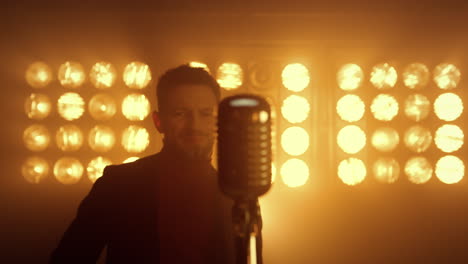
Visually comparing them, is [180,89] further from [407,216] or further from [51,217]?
[407,216]

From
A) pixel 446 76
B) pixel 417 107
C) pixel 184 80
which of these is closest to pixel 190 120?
pixel 184 80

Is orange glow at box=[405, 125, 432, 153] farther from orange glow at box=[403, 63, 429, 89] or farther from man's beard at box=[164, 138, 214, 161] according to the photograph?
man's beard at box=[164, 138, 214, 161]

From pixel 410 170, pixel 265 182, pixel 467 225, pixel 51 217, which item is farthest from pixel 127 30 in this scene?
pixel 467 225

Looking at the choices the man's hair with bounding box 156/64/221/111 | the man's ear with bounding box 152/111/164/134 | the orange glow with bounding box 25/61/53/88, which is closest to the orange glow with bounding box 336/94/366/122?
the man's hair with bounding box 156/64/221/111

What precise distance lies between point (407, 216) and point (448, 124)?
305mm

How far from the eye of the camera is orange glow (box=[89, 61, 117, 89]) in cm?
115

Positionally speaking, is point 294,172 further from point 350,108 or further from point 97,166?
point 97,166

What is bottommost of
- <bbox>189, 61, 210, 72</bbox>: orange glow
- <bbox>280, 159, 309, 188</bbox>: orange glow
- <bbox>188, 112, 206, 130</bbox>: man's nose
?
<bbox>280, 159, 309, 188</bbox>: orange glow

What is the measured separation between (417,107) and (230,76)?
1.85ft

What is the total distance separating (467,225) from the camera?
3.88ft

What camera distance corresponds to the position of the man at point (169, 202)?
3.19 feet

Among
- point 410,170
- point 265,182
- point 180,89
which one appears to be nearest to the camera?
point 265,182

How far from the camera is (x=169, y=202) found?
1031mm

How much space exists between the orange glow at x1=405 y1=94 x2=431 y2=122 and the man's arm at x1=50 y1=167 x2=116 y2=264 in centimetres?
88
